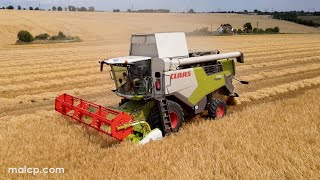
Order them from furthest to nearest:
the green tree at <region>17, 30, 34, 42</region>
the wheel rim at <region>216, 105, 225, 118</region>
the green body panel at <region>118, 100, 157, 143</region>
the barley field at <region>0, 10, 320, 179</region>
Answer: the green tree at <region>17, 30, 34, 42</region>
the wheel rim at <region>216, 105, 225, 118</region>
the green body panel at <region>118, 100, 157, 143</region>
the barley field at <region>0, 10, 320, 179</region>

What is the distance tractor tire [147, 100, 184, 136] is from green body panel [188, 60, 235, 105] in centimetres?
56

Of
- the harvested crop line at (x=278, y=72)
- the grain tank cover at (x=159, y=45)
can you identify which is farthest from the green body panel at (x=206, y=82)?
the harvested crop line at (x=278, y=72)

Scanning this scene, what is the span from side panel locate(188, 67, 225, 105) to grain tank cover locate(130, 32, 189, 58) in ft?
1.97

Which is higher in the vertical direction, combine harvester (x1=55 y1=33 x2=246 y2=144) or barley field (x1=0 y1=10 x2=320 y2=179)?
combine harvester (x1=55 y1=33 x2=246 y2=144)

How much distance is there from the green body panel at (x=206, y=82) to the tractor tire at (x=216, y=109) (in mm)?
317

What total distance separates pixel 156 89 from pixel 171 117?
2.53 ft

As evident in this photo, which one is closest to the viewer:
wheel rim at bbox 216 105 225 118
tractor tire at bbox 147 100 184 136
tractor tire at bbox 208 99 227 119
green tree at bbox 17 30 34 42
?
tractor tire at bbox 147 100 184 136

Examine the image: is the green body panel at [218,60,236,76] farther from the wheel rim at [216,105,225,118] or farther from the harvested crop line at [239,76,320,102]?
the harvested crop line at [239,76,320,102]

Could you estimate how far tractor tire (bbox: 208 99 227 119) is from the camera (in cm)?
922

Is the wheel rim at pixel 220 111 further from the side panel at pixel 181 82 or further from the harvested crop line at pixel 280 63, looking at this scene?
the harvested crop line at pixel 280 63

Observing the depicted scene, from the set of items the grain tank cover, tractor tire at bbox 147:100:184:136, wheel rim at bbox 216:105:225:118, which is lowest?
wheel rim at bbox 216:105:225:118

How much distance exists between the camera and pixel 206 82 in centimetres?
909

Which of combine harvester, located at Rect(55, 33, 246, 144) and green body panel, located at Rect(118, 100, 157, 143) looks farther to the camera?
combine harvester, located at Rect(55, 33, 246, 144)

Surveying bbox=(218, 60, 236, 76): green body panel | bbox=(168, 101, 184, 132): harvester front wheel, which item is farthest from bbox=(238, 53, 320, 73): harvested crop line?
bbox=(168, 101, 184, 132): harvester front wheel
